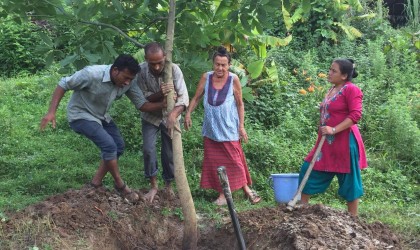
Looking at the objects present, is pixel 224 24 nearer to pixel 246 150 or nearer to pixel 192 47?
pixel 192 47

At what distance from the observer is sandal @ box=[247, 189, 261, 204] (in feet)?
20.5

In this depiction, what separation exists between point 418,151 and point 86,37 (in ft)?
15.2

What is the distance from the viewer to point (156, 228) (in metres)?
5.21

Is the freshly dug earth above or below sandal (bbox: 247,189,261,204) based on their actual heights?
above

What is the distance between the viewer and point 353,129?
539cm

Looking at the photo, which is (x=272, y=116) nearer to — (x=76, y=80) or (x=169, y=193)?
(x=169, y=193)

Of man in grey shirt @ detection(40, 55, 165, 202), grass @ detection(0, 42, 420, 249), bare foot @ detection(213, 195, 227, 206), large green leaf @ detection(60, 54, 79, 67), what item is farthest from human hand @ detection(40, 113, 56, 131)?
bare foot @ detection(213, 195, 227, 206)

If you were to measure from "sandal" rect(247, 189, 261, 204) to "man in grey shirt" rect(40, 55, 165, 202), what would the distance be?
1358 millimetres

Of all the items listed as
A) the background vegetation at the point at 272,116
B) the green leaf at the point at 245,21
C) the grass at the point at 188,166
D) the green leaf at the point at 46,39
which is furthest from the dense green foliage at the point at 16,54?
the green leaf at the point at 245,21

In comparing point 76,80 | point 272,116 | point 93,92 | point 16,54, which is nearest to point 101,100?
point 93,92

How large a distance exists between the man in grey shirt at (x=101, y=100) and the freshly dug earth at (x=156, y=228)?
0.31 m

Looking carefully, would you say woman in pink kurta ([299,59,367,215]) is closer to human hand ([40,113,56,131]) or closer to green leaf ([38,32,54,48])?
human hand ([40,113,56,131])

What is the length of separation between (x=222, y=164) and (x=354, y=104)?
1.59 meters

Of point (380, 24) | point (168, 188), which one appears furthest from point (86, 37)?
point (380, 24)
